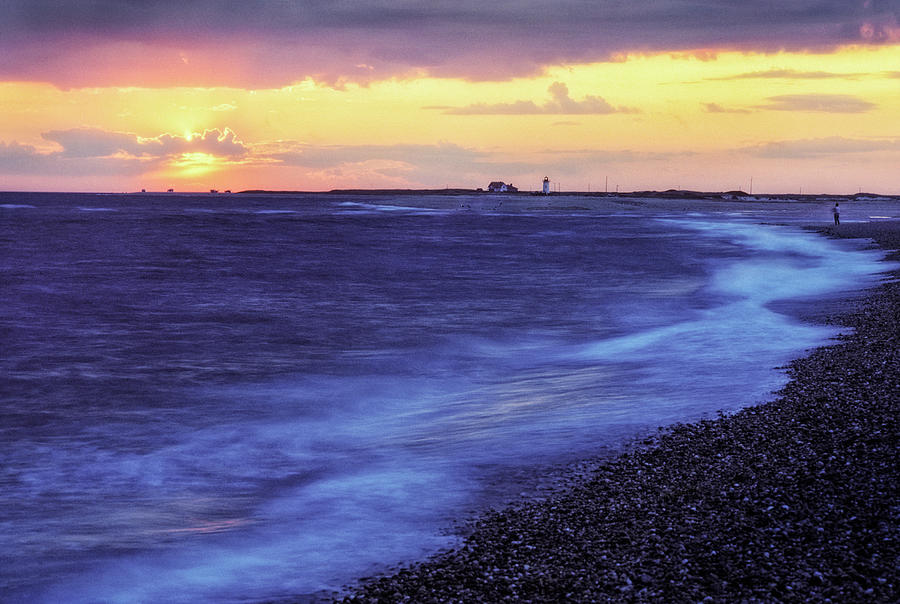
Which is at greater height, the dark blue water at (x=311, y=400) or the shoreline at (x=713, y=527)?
the shoreline at (x=713, y=527)

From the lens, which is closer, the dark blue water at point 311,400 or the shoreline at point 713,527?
the shoreline at point 713,527

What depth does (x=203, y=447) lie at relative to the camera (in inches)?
395

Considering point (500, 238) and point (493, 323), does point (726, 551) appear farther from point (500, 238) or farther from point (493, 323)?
point (500, 238)

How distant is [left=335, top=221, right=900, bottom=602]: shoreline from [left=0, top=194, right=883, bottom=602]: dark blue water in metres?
0.75

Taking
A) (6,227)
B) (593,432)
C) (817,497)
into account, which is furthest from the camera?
(6,227)

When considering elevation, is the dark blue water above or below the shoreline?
below

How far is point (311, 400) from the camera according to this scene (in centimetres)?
1259

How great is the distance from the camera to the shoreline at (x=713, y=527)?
479 centimetres

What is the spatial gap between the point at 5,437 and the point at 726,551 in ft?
31.3

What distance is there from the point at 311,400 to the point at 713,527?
8.14 m

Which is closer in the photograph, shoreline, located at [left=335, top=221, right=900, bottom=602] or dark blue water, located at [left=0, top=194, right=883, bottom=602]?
Result: shoreline, located at [left=335, top=221, right=900, bottom=602]

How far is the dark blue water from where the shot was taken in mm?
6562

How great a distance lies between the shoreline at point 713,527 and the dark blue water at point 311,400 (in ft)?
2.47

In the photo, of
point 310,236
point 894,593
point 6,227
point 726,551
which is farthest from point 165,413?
point 6,227
